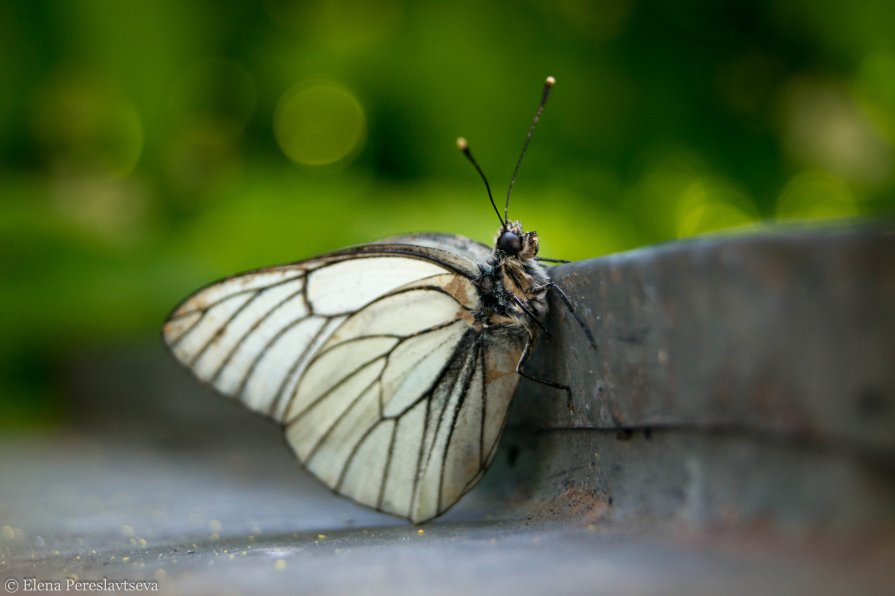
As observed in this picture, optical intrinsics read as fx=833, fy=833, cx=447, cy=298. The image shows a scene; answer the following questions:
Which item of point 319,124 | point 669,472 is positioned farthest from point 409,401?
point 319,124

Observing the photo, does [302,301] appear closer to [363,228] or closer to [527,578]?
[527,578]

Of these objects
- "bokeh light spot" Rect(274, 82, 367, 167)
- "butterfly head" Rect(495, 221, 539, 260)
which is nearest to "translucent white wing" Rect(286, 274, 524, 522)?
"butterfly head" Rect(495, 221, 539, 260)

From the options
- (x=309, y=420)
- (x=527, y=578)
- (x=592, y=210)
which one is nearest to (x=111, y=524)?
(x=309, y=420)

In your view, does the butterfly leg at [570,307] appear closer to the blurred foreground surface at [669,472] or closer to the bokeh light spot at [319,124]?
the blurred foreground surface at [669,472]

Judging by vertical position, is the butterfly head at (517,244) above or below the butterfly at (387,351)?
above

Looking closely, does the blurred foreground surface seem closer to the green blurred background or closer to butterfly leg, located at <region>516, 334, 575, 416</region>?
butterfly leg, located at <region>516, 334, 575, 416</region>

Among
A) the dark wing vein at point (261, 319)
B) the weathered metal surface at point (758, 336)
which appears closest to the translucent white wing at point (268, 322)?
the dark wing vein at point (261, 319)
